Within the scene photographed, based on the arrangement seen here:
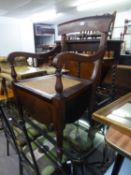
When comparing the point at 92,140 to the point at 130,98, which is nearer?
the point at 130,98

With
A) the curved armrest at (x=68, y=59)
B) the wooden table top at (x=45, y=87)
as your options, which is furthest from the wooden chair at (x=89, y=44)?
the wooden table top at (x=45, y=87)

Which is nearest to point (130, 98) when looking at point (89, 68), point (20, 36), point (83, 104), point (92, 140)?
point (83, 104)

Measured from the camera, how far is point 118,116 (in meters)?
0.56

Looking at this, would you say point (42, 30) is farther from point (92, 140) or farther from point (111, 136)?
point (111, 136)

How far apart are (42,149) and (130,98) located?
0.79 m

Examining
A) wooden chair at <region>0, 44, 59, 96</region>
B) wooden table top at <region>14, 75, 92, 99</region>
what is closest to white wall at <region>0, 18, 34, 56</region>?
wooden chair at <region>0, 44, 59, 96</region>

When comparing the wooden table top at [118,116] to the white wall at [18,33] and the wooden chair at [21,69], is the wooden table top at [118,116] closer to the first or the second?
the wooden chair at [21,69]

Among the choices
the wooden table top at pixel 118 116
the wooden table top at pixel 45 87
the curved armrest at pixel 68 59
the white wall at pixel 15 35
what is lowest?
the wooden table top at pixel 118 116

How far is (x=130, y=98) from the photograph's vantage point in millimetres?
707

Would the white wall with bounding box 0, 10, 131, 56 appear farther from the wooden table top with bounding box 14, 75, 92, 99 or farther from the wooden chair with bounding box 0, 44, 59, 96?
the wooden table top with bounding box 14, 75, 92, 99

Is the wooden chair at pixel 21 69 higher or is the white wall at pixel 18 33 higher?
the white wall at pixel 18 33

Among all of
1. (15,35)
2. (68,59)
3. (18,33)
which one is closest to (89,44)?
(68,59)

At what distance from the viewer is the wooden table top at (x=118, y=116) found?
51cm

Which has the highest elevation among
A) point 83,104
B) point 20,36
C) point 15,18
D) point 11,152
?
point 15,18
